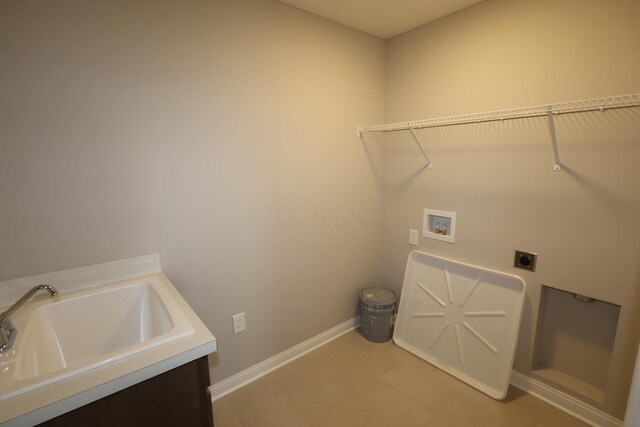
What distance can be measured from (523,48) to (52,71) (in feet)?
7.40

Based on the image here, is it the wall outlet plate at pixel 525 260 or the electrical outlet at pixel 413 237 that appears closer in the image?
the wall outlet plate at pixel 525 260

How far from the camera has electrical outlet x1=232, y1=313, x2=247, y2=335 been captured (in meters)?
1.79

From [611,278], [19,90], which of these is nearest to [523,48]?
[611,278]

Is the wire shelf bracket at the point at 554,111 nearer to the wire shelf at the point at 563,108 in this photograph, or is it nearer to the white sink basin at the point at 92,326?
the wire shelf at the point at 563,108

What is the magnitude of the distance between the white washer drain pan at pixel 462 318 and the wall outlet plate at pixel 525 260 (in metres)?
0.08

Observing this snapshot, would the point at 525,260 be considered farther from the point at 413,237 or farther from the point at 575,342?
the point at 413,237

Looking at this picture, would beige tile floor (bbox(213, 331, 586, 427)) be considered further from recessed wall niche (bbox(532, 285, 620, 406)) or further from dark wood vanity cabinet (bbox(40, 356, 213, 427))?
dark wood vanity cabinet (bbox(40, 356, 213, 427))

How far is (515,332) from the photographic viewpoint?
169cm

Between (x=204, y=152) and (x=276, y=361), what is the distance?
1473 millimetres

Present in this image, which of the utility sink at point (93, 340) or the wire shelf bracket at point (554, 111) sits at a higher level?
the wire shelf bracket at point (554, 111)

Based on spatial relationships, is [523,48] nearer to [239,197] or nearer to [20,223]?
[239,197]

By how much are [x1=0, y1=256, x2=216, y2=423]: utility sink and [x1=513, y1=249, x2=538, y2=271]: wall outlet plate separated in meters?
1.74

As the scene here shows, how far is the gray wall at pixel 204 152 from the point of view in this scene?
1.15 metres

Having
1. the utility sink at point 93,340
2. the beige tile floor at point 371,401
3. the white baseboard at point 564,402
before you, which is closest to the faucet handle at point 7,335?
the utility sink at point 93,340
